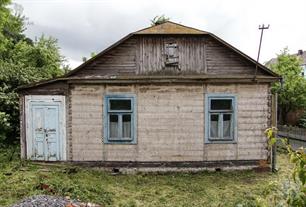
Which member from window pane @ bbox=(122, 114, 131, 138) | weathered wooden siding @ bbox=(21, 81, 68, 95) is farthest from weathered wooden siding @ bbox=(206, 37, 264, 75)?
weathered wooden siding @ bbox=(21, 81, 68, 95)

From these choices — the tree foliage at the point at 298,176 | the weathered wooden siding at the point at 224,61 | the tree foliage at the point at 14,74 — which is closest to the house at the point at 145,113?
the weathered wooden siding at the point at 224,61

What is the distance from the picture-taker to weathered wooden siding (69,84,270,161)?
9.94 metres

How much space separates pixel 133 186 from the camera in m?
8.61

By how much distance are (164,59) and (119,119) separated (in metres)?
2.62

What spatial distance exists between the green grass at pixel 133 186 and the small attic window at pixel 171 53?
3.88 metres

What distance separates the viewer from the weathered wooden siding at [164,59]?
10.1m

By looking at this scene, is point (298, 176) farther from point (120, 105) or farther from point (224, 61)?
point (224, 61)

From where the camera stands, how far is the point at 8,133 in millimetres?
13102

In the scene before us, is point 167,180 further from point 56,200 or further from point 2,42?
point 2,42

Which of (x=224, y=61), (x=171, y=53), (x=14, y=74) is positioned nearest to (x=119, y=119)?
(x=171, y=53)

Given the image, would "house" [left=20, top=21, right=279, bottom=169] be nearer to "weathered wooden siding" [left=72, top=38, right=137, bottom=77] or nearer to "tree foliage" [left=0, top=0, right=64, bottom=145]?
"weathered wooden siding" [left=72, top=38, right=137, bottom=77]

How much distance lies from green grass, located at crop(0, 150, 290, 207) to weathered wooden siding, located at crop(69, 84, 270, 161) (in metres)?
0.68

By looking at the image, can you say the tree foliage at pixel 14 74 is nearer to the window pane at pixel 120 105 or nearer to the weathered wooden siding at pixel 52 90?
the weathered wooden siding at pixel 52 90

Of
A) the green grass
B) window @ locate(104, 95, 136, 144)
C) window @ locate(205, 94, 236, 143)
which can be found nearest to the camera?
the green grass
